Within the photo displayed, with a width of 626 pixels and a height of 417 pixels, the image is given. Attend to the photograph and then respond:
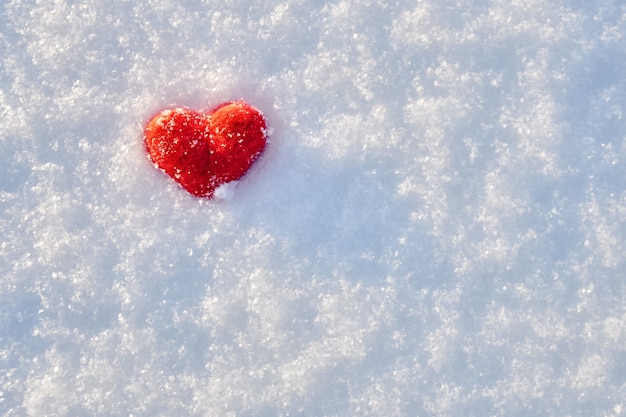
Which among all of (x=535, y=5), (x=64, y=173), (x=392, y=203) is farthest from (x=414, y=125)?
(x=64, y=173)

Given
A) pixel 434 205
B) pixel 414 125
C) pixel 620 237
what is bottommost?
pixel 620 237

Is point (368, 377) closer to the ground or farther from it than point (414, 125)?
closer to the ground

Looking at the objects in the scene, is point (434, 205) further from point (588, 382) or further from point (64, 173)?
point (64, 173)
